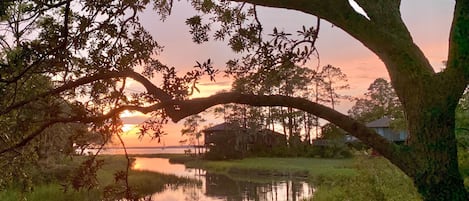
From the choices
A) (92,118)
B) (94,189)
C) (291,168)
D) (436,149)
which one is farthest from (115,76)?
(291,168)

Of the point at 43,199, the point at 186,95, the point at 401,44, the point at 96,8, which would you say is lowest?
the point at 43,199

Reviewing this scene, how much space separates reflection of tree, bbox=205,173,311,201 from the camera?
27641mm

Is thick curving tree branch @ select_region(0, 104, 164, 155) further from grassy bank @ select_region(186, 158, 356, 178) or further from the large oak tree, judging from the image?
grassy bank @ select_region(186, 158, 356, 178)

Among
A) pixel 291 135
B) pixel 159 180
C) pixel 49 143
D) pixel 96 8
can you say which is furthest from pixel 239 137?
pixel 96 8

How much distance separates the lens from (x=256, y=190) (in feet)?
102

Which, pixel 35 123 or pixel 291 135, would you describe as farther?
pixel 291 135

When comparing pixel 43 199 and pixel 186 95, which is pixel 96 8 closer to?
pixel 186 95

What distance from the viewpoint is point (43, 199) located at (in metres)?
18.8

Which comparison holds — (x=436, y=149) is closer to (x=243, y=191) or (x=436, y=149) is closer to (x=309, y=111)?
(x=309, y=111)

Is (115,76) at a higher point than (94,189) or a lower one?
higher

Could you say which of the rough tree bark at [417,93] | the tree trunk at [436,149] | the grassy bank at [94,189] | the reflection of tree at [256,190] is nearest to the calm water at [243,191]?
the reflection of tree at [256,190]

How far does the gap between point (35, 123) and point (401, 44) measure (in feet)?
9.62

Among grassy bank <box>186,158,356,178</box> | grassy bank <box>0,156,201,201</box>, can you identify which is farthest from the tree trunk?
grassy bank <box>186,158,356,178</box>

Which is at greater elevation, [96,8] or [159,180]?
[96,8]
